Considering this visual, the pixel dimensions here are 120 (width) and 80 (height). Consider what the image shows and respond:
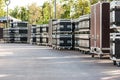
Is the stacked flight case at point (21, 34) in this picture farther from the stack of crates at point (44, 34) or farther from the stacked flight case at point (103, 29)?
the stacked flight case at point (103, 29)

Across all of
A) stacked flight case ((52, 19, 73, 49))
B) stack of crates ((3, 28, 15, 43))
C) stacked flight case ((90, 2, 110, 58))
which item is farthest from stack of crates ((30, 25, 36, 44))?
stacked flight case ((90, 2, 110, 58))

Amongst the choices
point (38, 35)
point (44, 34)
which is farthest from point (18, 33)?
Answer: point (44, 34)

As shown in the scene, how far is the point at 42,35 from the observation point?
56.7 metres

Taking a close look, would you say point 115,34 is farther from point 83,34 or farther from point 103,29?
point 83,34

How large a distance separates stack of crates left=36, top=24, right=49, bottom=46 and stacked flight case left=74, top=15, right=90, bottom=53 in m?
17.2

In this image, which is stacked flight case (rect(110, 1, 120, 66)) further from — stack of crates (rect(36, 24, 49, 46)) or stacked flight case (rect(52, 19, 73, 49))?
stack of crates (rect(36, 24, 49, 46))

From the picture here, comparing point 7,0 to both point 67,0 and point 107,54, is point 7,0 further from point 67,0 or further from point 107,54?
point 107,54

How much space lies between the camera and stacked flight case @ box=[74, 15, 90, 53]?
32.2 meters

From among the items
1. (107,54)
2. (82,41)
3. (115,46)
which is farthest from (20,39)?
(115,46)

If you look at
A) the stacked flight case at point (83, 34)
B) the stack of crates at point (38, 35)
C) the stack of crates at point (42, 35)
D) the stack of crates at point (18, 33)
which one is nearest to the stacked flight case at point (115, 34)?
the stacked flight case at point (83, 34)

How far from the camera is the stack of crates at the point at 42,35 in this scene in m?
55.2

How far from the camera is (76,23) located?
3903cm

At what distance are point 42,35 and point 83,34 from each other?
22.9 metres

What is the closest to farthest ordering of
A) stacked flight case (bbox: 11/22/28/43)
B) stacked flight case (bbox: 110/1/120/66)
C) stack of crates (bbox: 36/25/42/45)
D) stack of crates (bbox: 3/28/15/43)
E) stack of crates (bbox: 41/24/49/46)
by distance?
1. stacked flight case (bbox: 110/1/120/66)
2. stack of crates (bbox: 41/24/49/46)
3. stack of crates (bbox: 36/25/42/45)
4. stacked flight case (bbox: 11/22/28/43)
5. stack of crates (bbox: 3/28/15/43)
